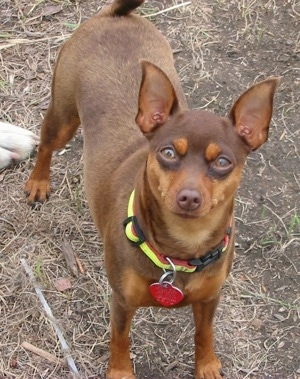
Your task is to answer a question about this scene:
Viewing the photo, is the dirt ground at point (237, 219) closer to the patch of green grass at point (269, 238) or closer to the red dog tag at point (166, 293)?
the patch of green grass at point (269, 238)

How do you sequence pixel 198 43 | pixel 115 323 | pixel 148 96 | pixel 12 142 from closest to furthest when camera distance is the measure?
pixel 148 96 < pixel 115 323 < pixel 12 142 < pixel 198 43

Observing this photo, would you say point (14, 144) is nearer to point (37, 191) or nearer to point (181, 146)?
point (37, 191)

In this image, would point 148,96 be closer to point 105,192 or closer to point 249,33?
point 105,192

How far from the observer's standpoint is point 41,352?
3.57 metres

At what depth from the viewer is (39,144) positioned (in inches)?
160

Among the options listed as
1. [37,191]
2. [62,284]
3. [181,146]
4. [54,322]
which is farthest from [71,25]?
[181,146]

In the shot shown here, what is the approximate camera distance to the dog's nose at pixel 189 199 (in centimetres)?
257

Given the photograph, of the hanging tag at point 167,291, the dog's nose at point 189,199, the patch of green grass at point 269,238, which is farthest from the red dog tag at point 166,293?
the patch of green grass at point 269,238

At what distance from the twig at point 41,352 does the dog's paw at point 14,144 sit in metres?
0.95

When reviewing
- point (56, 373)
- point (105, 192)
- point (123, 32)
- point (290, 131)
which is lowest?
point (56, 373)

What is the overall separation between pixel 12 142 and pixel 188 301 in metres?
1.49

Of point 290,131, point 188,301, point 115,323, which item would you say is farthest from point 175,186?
point 290,131

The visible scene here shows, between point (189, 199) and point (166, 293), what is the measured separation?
19.7 inches

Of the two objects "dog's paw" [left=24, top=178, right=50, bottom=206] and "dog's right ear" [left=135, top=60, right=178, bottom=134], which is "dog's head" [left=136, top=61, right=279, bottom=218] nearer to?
"dog's right ear" [left=135, top=60, right=178, bottom=134]
